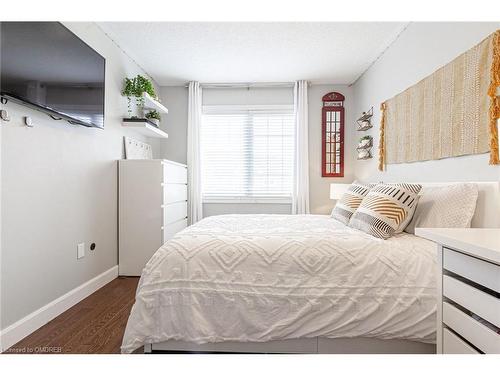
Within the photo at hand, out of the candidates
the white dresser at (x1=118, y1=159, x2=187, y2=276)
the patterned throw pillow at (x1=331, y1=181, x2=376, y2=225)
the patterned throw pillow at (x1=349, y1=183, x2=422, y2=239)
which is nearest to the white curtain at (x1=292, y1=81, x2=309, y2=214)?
the patterned throw pillow at (x1=331, y1=181, x2=376, y2=225)

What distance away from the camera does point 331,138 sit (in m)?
4.66

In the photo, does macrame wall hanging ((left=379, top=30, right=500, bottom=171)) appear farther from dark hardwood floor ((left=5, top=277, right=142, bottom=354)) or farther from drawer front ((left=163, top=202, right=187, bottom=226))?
drawer front ((left=163, top=202, right=187, bottom=226))

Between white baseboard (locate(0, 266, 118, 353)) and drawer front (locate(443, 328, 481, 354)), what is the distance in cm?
228

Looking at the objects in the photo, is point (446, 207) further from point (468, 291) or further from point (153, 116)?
point (153, 116)

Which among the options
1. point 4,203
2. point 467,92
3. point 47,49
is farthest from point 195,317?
Result: point 467,92

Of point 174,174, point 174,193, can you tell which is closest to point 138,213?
point 174,193

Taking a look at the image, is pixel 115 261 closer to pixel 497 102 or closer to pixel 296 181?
pixel 296 181

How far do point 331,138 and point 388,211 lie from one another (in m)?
2.90

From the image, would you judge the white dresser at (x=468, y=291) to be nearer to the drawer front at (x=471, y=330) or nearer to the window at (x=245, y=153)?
the drawer front at (x=471, y=330)

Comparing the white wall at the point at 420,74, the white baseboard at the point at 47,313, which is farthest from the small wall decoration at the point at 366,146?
the white baseboard at the point at 47,313

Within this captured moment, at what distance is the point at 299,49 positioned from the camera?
3.44m

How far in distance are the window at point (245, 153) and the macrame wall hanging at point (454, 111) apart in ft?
6.19

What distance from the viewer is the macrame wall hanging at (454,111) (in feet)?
5.77
